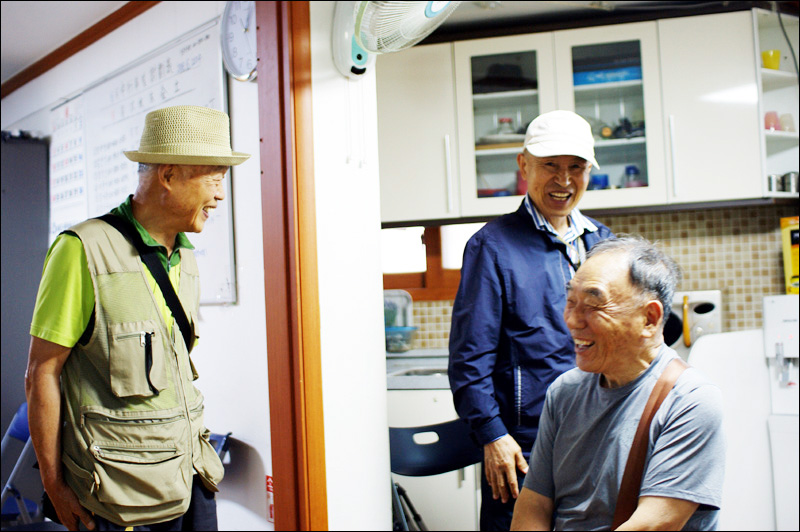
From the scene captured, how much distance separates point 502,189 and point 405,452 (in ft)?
1.49

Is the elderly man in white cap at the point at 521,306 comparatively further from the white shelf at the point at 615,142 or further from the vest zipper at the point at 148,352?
the vest zipper at the point at 148,352

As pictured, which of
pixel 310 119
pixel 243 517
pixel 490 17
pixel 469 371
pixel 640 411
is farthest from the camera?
pixel 310 119

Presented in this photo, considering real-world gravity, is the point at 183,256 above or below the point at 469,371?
above

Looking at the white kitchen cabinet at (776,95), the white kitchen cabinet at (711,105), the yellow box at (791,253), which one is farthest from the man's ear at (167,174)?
the yellow box at (791,253)

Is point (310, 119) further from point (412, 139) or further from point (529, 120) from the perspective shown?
point (529, 120)

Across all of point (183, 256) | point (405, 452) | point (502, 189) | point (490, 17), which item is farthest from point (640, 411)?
point (490, 17)

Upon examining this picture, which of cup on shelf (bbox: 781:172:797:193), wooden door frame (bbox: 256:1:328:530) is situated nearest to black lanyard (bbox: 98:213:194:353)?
wooden door frame (bbox: 256:1:328:530)

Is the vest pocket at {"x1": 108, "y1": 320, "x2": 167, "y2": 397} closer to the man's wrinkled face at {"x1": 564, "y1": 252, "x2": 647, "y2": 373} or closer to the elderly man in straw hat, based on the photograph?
the elderly man in straw hat

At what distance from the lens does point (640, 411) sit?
0.67 meters

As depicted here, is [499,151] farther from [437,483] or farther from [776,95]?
[776,95]

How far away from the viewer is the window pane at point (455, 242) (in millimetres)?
808

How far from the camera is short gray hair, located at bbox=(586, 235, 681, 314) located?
0.67m

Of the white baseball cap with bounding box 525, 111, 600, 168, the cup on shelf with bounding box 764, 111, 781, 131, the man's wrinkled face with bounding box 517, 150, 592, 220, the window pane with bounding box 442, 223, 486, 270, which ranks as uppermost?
the cup on shelf with bounding box 764, 111, 781, 131

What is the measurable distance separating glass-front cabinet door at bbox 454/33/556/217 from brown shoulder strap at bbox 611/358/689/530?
27cm
